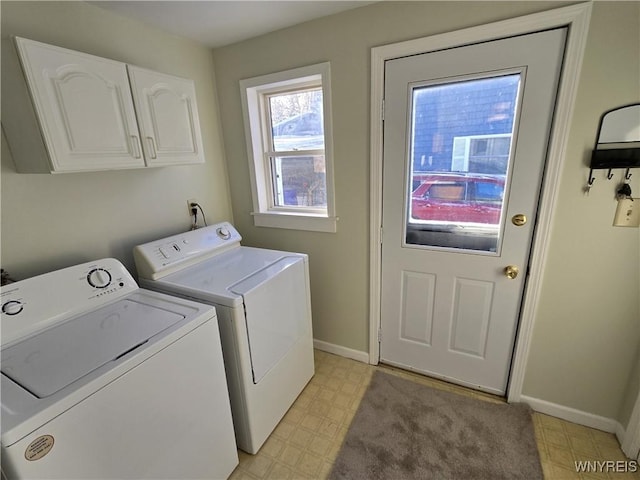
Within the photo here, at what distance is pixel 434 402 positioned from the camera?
1.80m

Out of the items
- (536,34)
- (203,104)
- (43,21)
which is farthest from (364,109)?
(43,21)

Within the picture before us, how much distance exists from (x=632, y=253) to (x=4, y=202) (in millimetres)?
2830

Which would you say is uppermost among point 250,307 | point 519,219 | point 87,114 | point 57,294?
point 87,114

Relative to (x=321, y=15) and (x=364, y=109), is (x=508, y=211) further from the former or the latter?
(x=321, y=15)

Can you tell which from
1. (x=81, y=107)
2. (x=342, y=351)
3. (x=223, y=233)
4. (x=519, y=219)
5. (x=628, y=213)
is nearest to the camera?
(x=81, y=107)

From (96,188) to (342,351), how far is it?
76.1 inches

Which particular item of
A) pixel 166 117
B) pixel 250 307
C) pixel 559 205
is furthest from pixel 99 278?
pixel 559 205

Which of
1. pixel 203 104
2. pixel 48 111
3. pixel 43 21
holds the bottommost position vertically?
pixel 48 111

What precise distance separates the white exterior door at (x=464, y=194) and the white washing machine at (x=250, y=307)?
2.18 feet

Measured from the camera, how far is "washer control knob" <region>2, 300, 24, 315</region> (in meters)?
1.08

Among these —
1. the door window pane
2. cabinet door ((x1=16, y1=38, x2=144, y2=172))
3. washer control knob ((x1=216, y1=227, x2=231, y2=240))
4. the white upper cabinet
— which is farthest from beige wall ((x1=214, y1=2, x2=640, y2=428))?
cabinet door ((x1=16, y1=38, x2=144, y2=172))

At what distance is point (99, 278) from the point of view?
1.37m

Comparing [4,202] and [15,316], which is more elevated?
[4,202]

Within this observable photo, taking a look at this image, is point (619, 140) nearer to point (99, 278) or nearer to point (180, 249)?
point (180, 249)
